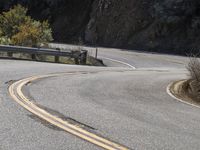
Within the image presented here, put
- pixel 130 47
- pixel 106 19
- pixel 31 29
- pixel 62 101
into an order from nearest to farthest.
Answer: pixel 62 101
pixel 31 29
pixel 130 47
pixel 106 19

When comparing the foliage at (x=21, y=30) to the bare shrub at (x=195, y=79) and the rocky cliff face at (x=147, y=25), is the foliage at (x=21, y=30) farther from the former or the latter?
the bare shrub at (x=195, y=79)

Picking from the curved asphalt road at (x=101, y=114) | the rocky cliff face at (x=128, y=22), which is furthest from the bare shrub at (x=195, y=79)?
the rocky cliff face at (x=128, y=22)

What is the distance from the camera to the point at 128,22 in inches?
1829

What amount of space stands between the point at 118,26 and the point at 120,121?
38.1 metres

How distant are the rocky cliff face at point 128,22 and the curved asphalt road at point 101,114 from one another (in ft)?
83.4

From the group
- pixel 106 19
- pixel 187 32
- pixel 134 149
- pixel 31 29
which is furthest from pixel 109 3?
pixel 134 149

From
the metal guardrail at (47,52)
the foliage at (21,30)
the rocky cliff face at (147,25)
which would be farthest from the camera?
the rocky cliff face at (147,25)

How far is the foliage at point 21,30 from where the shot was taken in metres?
30.8

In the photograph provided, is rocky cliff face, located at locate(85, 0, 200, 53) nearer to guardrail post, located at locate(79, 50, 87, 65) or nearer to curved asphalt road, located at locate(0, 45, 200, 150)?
guardrail post, located at locate(79, 50, 87, 65)

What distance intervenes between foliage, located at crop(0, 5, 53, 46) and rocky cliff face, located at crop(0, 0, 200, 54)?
1216cm

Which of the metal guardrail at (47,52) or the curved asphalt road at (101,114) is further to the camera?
the metal guardrail at (47,52)

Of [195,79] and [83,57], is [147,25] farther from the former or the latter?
[195,79]

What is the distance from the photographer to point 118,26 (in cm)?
4731

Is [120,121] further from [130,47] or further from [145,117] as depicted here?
[130,47]
